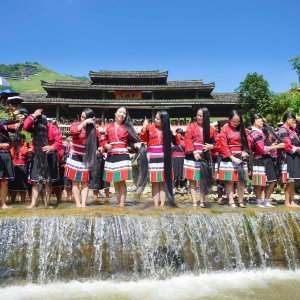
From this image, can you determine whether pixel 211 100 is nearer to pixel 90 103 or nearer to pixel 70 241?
pixel 90 103

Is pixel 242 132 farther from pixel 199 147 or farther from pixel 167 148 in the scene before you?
pixel 167 148

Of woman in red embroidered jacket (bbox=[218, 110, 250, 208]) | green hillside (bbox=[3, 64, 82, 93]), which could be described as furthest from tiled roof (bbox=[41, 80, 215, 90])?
green hillside (bbox=[3, 64, 82, 93])

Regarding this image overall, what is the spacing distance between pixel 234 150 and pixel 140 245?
103 inches

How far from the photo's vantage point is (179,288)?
14.6 feet

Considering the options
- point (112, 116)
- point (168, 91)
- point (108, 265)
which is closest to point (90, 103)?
point (112, 116)

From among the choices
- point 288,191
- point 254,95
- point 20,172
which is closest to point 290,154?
point 288,191

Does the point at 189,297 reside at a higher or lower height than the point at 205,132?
lower

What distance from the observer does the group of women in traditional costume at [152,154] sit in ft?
18.6

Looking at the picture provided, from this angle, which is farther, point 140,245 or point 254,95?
point 254,95

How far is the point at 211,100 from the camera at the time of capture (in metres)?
28.6

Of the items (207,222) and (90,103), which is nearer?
(207,222)

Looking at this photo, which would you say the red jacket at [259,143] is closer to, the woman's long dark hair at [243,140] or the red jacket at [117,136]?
the woman's long dark hair at [243,140]

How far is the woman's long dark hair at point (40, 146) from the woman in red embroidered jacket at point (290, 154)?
4.53 metres

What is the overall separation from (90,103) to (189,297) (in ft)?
82.3
